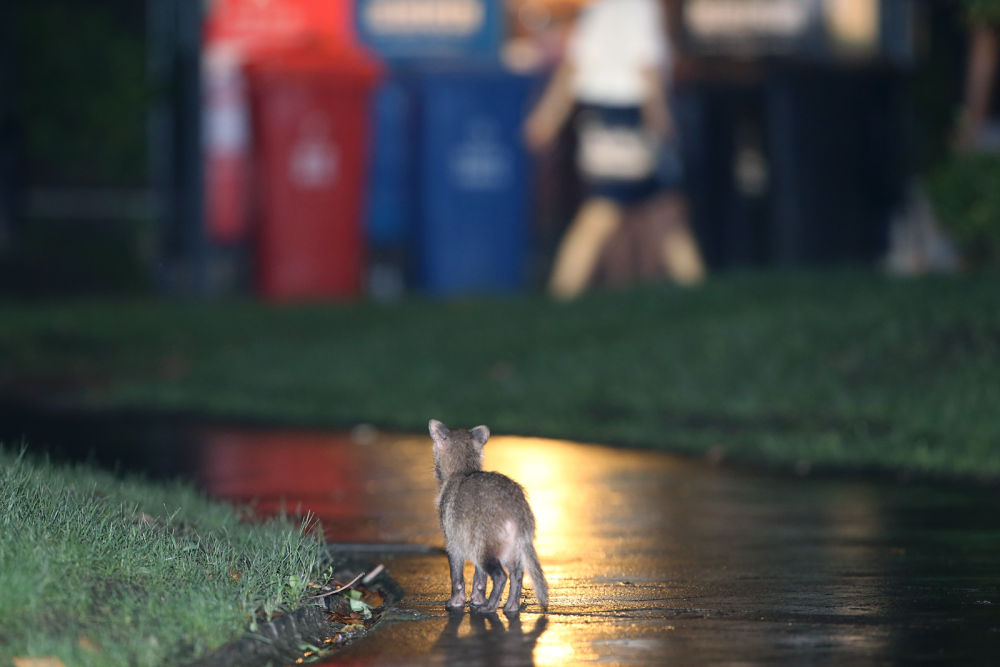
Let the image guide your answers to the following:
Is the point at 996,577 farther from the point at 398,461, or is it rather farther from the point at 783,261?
the point at 783,261

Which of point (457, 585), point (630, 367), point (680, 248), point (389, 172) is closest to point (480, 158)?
point (389, 172)

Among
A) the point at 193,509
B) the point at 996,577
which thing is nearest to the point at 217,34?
the point at 193,509

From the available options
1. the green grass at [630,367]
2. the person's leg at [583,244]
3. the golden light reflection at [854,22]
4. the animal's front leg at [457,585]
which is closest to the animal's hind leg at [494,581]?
the animal's front leg at [457,585]

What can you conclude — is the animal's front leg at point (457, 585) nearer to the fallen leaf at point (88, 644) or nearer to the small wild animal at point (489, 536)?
the small wild animal at point (489, 536)

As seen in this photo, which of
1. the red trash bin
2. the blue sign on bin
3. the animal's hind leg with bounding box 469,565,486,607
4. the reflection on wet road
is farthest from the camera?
the blue sign on bin

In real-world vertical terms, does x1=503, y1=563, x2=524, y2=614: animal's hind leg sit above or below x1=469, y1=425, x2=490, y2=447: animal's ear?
below

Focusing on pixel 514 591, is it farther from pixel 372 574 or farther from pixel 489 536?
pixel 372 574

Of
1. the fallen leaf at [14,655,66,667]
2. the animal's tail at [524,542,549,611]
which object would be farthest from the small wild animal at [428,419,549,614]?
the fallen leaf at [14,655,66,667]

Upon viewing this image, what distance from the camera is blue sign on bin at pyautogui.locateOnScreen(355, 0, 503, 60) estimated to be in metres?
20.5

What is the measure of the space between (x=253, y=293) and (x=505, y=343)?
636 cm

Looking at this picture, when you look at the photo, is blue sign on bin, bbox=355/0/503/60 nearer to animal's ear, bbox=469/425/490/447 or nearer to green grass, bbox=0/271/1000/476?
green grass, bbox=0/271/1000/476

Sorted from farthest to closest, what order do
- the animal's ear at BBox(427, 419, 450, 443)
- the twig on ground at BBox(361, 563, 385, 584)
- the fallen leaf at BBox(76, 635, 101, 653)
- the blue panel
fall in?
1. the blue panel
2. the twig on ground at BBox(361, 563, 385, 584)
3. the animal's ear at BBox(427, 419, 450, 443)
4. the fallen leaf at BBox(76, 635, 101, 653)

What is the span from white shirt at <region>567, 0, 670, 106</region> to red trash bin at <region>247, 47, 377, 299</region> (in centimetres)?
237

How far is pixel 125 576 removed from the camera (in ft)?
19.2
